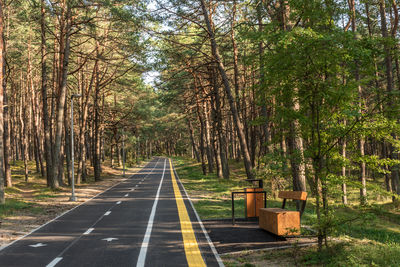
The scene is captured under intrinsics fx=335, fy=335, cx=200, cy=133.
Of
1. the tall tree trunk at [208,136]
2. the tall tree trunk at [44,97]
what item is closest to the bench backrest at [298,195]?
the tall tree trunk at [44,97]

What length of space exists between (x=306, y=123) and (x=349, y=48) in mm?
1875

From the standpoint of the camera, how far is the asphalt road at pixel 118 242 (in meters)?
8.20

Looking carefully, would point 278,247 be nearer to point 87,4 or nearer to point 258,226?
point 258,226

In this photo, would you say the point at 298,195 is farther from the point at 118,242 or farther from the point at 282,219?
the point at 118,242

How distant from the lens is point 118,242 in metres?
10.1

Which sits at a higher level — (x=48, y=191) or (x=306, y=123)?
(x=306, y=123)

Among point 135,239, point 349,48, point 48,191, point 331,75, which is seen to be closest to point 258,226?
point 135,239

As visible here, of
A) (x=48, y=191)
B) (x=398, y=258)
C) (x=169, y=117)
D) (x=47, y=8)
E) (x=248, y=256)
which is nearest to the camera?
(x=398, y=258)

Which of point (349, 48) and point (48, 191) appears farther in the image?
point (48, 191)

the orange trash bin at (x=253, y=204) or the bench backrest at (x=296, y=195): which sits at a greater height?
the bench backrest at (x=296, y=195)

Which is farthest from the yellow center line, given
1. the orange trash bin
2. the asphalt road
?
the orange trash bin

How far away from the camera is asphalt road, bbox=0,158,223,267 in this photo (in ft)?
26.9

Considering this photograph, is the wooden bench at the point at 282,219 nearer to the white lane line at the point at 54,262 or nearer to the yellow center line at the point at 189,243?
the yellow center line at the point at 189,243

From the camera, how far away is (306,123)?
7.86m
